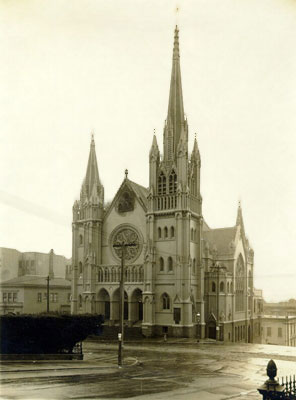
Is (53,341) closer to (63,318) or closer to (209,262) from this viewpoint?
(63,318)

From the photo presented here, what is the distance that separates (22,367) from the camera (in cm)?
3005

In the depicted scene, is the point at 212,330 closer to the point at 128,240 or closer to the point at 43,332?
the point at 128,240

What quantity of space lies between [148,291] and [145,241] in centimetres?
635

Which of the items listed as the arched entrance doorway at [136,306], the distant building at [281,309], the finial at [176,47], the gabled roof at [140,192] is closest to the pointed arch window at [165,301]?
the arched entrance doorway at [136,306]

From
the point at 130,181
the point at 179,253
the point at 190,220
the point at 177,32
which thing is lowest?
the point at 179,253

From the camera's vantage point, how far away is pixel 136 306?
67.1m

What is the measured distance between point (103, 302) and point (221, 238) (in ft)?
73.5

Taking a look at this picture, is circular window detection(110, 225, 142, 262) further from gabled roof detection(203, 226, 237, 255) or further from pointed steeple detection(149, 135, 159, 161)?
gabled roof detection(203, 226, 237, 255)

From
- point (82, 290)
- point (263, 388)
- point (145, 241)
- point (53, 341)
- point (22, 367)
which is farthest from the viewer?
point (82, 290)

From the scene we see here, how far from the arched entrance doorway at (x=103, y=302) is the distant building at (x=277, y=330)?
36.4 metres

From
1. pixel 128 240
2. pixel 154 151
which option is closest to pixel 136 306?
pixel 128 240

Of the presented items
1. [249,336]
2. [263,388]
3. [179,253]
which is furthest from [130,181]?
[263,388]

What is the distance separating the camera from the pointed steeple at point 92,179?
73.0 meters

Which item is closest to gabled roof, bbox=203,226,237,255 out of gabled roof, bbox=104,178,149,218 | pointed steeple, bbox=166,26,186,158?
gabled roof, bbox=104,178,149,218
